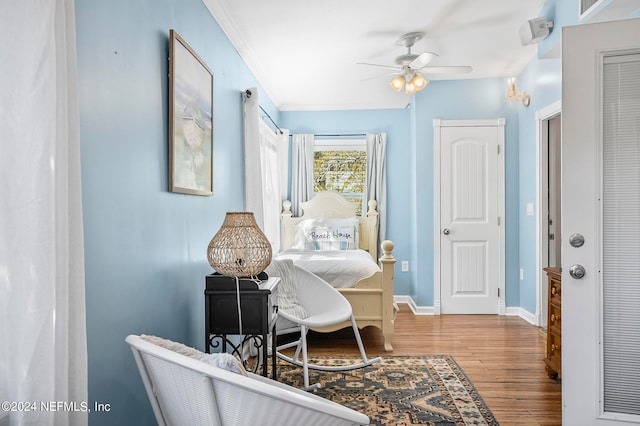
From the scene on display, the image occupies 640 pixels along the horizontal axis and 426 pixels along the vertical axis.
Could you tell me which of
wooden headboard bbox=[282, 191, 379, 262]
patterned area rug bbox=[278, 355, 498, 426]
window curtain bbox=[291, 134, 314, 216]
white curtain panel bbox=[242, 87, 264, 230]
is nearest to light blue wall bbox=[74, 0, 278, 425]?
patterned area rug bbox=[278, 355, 498, 426]

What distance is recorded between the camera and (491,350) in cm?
357

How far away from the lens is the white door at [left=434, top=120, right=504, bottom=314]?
190 inches

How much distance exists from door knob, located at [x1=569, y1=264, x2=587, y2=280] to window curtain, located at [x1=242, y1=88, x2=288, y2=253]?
2.36 meters

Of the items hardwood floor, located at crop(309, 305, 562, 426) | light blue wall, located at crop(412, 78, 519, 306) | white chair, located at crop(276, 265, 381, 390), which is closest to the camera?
hardwood floor, located at crop(309, 305, 562, 426)

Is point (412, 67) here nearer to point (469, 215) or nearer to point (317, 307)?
point (469, 215)

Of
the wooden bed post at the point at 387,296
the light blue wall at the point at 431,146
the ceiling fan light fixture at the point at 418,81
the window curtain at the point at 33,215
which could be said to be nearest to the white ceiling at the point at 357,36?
the light blue wall at the point at 431,146

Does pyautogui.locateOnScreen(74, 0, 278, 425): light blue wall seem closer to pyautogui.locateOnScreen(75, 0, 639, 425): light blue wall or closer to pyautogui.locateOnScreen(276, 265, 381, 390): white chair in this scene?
pyautogui.locateOnScreen(75, 0, 639, 425): light blue wall

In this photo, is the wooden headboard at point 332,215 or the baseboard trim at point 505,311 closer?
the baseboard trim at point 505,311

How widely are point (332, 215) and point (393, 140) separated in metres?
1.30

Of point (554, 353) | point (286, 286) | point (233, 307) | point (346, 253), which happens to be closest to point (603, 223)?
point (554, 353)

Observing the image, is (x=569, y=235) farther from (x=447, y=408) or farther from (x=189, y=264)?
(x=189, y=264)

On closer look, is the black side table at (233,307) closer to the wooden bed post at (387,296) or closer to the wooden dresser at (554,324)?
the wooden bed post at (387,296)

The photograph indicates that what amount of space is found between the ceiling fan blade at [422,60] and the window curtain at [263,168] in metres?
1.39

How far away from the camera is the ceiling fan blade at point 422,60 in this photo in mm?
3486
